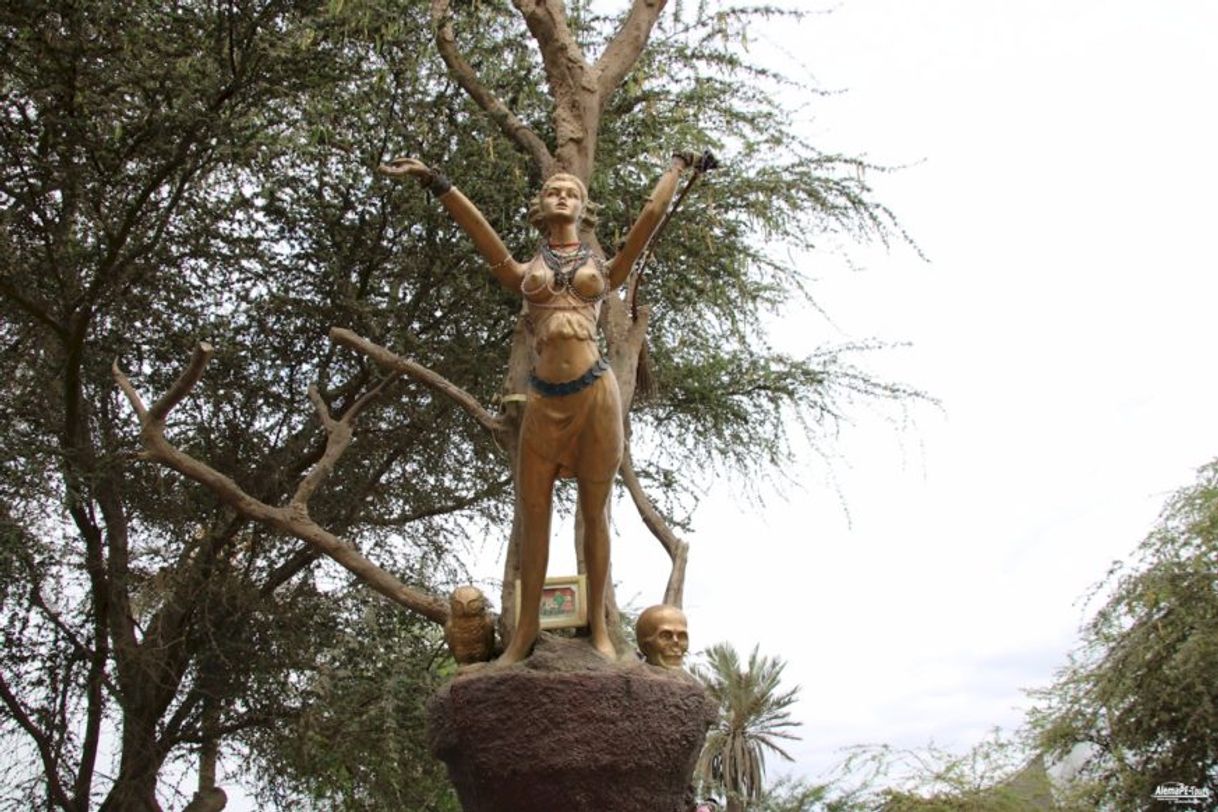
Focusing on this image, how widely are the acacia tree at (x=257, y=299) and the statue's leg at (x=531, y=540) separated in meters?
3.46

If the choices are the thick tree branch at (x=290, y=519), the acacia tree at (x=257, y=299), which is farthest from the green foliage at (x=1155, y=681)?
the thick tree branch at (x=290, y=519)

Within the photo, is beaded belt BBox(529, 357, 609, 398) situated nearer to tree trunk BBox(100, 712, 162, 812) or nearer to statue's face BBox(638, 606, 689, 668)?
statue's face BBox(638, 606, 689, 668)

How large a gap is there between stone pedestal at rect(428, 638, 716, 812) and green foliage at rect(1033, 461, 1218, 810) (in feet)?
28.0

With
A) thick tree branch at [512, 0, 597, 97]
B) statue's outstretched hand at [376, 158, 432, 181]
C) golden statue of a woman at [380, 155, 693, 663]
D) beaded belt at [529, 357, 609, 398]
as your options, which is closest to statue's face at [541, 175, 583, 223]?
golden statue of a woman at [380, 155, 693, 663]

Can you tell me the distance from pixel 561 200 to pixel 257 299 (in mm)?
5374

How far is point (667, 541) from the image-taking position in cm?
722

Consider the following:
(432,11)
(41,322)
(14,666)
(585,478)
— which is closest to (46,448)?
(41,322)

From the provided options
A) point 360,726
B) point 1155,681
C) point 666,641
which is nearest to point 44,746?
point 360,726

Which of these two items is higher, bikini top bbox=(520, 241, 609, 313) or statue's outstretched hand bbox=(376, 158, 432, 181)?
statue's outstretched hand bbox=(376, 158, 432, 181)

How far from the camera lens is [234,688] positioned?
997 centimetres

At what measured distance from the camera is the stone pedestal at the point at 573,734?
17.0 feet

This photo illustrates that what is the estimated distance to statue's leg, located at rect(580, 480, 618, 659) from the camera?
5430 millimetres

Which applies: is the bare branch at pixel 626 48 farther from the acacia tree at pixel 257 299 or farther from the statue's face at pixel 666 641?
the statue's face at pixel 666 641

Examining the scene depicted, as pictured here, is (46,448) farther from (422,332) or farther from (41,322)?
(422,332)
